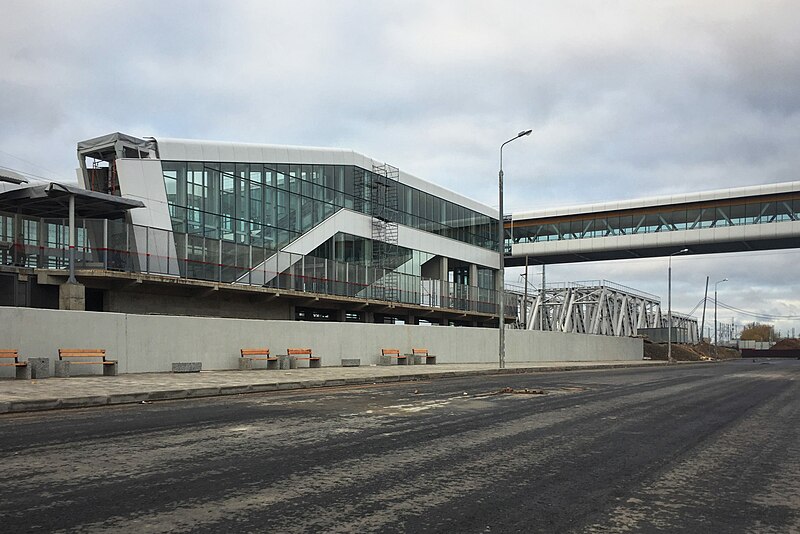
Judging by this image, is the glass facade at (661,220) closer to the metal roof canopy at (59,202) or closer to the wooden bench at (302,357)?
the wooden bench at (302,357)

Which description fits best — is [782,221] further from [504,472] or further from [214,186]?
[504,472]

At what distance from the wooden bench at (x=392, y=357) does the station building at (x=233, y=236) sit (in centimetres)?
481

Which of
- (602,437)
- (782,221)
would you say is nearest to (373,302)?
(602,437)

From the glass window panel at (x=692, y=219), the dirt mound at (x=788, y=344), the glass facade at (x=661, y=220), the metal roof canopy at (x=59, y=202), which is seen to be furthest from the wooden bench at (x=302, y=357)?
the dirt mound at (x=788, y=344)

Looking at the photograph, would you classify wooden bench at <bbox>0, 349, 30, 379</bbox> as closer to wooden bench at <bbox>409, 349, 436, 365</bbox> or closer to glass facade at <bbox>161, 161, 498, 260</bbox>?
glass facade at <bbox>161, 161, 498, 260</bbox>

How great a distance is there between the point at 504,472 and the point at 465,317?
42.6m

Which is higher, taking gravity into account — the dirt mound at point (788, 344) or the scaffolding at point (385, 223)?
the scaffolding at point (385, 223)

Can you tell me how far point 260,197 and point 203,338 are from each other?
1226 centimetres

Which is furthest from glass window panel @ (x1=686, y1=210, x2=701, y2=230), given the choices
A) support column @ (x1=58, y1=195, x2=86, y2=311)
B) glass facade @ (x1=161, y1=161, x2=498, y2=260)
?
support column @ (x1=58, y1=195, x2=86, y2=311)

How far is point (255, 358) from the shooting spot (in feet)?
79.6

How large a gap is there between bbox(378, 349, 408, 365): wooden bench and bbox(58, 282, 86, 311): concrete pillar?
1315 centimetres

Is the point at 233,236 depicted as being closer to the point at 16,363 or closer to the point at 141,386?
the point at 16,363

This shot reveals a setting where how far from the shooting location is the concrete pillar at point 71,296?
2272cm

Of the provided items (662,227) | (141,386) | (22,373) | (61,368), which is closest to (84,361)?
(61,368)
